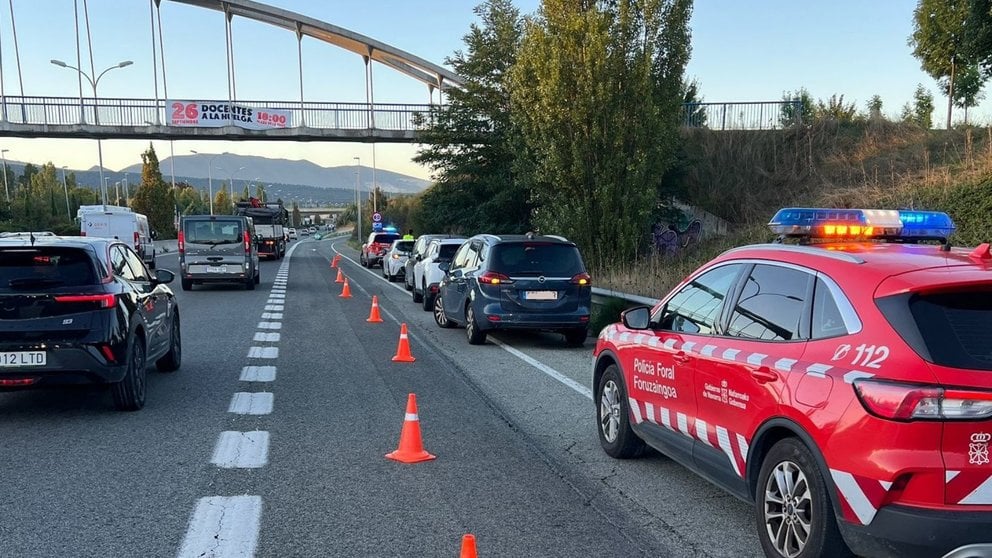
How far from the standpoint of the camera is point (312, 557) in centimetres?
447

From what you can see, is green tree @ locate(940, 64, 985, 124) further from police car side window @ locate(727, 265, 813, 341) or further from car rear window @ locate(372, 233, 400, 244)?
police car side window @ locate(727, 265, 813, 341)

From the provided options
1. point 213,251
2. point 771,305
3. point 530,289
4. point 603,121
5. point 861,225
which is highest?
point 603,121

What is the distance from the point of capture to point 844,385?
368 centimetres

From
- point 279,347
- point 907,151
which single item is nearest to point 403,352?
point 279,347

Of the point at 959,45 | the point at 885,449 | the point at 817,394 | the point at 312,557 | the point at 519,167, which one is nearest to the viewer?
the point at 885,449

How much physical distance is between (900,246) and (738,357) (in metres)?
1.10

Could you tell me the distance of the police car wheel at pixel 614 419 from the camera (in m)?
6.33

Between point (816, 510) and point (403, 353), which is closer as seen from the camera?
point (816, 510)

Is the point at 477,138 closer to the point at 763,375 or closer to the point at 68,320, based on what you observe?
the point at 68,320

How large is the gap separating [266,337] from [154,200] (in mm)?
71550

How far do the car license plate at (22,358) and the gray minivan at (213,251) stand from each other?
52.8 ft

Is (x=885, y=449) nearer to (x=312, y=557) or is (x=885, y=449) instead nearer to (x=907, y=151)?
(x=312, y=557)

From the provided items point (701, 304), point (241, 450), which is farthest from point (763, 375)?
point (241, 450)

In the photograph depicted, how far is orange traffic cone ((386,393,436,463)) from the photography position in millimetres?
6354
